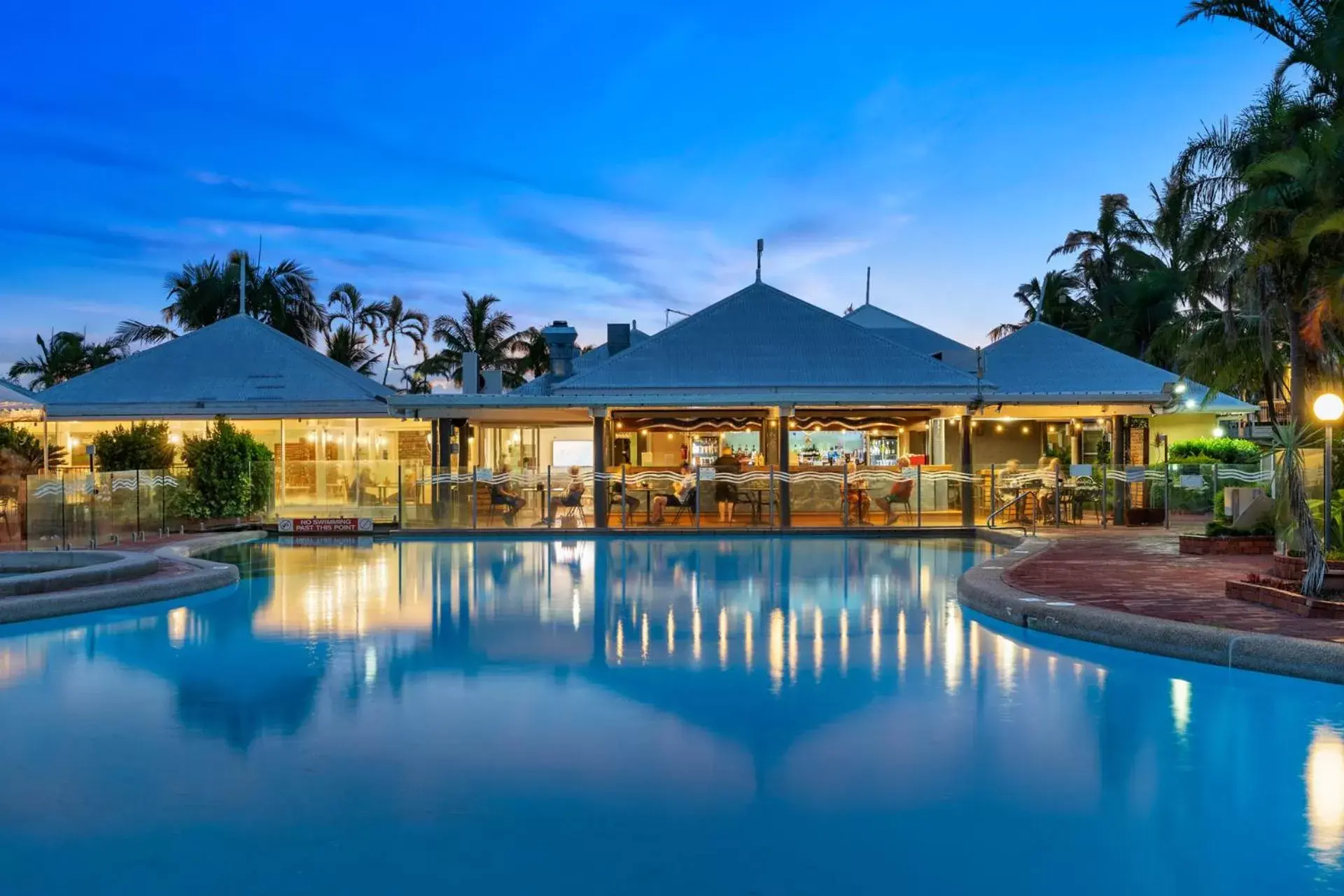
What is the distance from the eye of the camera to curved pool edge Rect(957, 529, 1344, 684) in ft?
25.4

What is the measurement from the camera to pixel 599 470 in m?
23.0

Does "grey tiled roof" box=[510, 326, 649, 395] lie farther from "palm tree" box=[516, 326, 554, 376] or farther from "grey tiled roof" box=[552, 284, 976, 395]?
"palm tree" box=[516, 326, 554, 376]

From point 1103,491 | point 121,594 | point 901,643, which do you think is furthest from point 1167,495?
point 121,594

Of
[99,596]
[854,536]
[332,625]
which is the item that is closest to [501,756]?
[332,625]

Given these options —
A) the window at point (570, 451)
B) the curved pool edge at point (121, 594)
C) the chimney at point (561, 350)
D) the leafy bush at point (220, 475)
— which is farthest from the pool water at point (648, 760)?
the window at point (570, 451)

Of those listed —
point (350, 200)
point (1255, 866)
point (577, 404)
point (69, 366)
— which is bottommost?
point (1255, 866)

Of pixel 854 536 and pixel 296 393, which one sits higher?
pixel 296 393

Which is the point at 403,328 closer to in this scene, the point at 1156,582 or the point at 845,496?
the point at 845,496

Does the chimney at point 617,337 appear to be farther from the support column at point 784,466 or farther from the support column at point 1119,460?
the support column at point 1119,460

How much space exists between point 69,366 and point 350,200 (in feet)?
77.3

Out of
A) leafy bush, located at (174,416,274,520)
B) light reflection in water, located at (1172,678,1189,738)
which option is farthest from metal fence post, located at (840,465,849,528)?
light reflection in water, located at (1172,678,1189,738)

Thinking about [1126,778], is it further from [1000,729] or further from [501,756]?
[501,756]

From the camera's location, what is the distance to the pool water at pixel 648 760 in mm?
4297

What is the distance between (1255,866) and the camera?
4.35 m
